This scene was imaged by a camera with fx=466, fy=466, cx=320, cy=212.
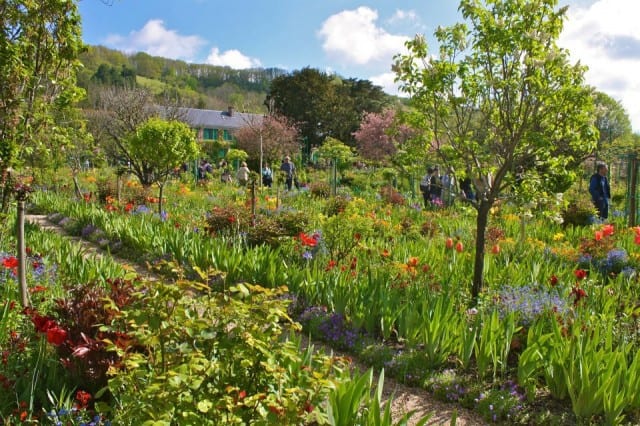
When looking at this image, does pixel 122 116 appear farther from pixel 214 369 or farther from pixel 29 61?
pixel 214 369

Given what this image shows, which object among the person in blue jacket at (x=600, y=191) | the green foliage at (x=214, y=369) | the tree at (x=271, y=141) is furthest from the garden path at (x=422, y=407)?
the tree at (x=271, y=141)

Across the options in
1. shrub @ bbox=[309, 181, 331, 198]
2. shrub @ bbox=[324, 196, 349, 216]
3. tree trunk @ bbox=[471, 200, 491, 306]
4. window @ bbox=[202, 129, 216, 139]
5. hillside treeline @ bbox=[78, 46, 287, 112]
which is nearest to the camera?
tree trunk @ bbox=[471, 200, 491, 306]

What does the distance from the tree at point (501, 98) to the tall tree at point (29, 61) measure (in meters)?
3.07

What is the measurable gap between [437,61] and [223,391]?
364 cm

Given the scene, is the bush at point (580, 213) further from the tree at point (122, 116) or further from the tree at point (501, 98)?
the tree at point (122, 116)

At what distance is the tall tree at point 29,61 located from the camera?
12.8ft

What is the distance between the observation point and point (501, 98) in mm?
4406

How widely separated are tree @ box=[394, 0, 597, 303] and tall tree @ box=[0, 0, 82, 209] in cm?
307

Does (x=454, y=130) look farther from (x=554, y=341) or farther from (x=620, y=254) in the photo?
(x=620, y=254)

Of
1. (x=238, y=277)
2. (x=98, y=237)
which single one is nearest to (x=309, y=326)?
(x=238, y=277)

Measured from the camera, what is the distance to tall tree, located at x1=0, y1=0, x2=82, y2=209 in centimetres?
391

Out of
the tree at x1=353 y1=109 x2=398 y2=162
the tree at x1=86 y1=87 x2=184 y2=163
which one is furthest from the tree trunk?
the tree at x1=353 y1=109 x2=398 y2=162

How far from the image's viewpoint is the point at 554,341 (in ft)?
9.98

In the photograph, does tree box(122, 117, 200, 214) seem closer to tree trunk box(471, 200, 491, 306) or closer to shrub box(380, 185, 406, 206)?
shrub box(380, 185, 406, 206)
